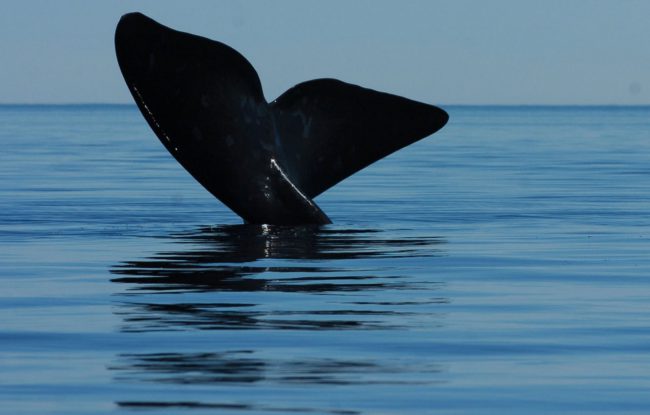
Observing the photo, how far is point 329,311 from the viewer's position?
10.3 meters

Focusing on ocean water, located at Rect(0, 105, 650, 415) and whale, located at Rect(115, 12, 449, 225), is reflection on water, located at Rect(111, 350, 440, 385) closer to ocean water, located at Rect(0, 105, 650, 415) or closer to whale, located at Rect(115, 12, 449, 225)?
ocean water, located at Rect(0, 105, 650, 415)

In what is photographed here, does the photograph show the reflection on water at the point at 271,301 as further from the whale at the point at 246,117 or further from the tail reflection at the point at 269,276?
the whale at the point at 246,117

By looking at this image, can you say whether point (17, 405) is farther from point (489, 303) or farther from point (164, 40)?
point (164, 40)

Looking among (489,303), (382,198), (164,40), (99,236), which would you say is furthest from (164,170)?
(489,303)

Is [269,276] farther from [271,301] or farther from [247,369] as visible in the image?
[247,369]

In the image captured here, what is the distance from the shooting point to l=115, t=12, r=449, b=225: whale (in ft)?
45.6

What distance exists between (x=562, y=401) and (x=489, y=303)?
11.5 ft

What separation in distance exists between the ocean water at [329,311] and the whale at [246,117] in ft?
2.21

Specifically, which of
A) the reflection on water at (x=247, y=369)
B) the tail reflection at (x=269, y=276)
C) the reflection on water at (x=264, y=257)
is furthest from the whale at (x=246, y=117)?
the reflection on water at (x=247, y=369)

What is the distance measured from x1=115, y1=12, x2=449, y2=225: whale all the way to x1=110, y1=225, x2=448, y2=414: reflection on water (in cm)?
67

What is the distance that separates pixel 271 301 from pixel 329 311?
2.04ft

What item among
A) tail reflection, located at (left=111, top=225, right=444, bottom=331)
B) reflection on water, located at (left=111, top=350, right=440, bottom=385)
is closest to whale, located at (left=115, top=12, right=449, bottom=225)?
tail reflection, located at (left=111, top=225, right=444, bottom=331)

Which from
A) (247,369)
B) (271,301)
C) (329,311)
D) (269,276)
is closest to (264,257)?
(269,276)

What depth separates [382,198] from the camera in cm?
2358
